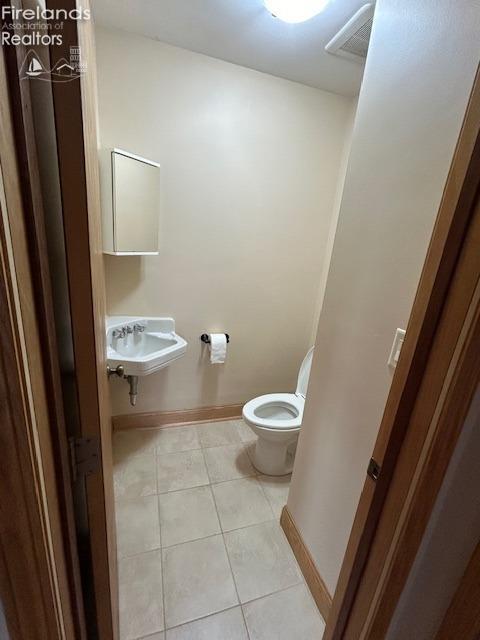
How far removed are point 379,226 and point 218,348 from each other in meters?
1.44

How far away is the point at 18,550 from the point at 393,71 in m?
1.40

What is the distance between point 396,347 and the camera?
0.84 m

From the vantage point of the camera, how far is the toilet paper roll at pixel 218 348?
6.86 feet

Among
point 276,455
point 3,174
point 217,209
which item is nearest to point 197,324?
point 217,209

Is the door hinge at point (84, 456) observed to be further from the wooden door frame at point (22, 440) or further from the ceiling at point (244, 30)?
the ceiling at point (244, 30)

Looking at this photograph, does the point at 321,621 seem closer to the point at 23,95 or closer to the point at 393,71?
the point at 23,95

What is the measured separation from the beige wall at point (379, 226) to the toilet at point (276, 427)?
434mm

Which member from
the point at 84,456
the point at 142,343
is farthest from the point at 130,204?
the point at 84,456

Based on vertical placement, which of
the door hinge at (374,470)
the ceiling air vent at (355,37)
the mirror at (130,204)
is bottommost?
the door hinge at (374,470)

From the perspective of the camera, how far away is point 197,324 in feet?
6.92

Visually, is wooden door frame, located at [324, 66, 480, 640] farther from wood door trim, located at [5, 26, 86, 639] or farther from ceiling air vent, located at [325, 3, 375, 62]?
ceiling air vent, located at [325, 3, 375, 62]

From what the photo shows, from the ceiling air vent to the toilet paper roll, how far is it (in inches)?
70.8

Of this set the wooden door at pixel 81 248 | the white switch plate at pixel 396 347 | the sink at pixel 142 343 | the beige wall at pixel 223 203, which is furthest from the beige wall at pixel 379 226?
the beige wall at pixel 223 203

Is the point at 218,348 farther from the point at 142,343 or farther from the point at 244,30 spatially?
the point at 244,30
